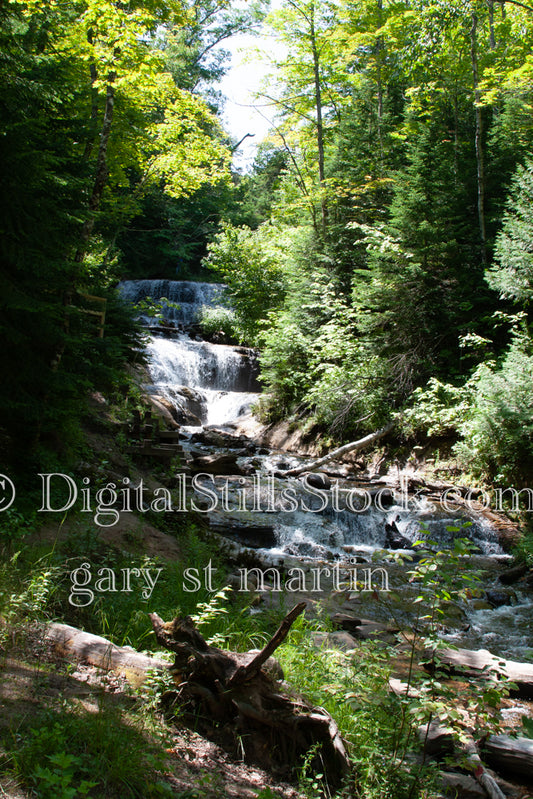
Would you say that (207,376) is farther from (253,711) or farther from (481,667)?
(253,711)

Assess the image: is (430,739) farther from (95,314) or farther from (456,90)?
(456,90)

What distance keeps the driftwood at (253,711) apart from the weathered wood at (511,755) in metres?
1.07

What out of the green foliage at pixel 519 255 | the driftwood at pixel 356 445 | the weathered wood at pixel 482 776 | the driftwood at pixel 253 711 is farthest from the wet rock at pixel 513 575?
the green foliage at pixel 519 255

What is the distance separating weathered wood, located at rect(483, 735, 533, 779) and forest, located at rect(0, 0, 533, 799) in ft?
1.97

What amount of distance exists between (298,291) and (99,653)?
14520mm

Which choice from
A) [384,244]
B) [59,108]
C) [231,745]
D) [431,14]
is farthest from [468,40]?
[231,745]

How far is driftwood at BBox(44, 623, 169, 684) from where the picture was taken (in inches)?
118

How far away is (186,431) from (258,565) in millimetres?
8426

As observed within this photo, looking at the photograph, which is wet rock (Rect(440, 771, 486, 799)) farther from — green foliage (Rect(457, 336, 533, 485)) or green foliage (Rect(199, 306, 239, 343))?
green foliage (Rect(199, 306, 239, 343))

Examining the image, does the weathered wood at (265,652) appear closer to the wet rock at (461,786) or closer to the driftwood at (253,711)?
the driftwood at (253,711)

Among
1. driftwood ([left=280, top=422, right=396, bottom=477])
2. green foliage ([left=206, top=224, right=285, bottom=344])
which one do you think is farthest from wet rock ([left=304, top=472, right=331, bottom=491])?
green foliage ([left=206, top=224, right=285, bottom=344])

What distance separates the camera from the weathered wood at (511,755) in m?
3.03

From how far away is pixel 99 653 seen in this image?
308cm

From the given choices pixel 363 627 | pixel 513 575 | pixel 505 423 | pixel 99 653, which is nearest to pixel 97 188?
pixel 99 653
